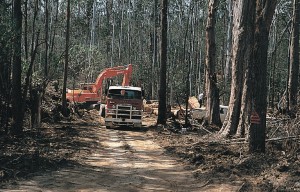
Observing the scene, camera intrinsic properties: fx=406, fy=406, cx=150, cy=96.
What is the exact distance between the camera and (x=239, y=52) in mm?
15594

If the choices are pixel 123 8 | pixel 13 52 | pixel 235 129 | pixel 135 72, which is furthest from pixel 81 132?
pixel 123 8

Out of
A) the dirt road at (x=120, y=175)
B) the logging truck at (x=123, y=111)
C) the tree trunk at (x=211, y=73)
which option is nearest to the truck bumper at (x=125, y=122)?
the logging truck at (x=123, y=111)

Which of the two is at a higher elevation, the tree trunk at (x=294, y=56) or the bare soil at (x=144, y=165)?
the tree trunk at (x=294, y=56)

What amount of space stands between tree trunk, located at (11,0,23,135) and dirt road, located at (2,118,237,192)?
271 cm

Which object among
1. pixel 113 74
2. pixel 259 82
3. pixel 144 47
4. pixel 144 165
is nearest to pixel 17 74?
pixel 144 165

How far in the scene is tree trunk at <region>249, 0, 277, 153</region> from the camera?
404 inches

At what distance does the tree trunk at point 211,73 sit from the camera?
63.4 feet

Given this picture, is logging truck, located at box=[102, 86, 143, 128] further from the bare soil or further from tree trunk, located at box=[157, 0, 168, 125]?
the bare soil

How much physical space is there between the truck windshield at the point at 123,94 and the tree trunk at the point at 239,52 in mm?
6924

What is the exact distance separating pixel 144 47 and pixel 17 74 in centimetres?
5351

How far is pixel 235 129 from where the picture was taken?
1458cm

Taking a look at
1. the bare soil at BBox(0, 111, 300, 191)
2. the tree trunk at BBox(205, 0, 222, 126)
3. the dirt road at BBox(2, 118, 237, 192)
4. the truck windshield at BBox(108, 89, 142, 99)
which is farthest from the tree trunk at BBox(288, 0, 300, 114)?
the dirt road at BBox(2, 118, 237, 192)

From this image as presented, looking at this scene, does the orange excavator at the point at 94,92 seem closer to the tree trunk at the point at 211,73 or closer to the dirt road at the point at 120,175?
the tree trunk at the point at 211,73

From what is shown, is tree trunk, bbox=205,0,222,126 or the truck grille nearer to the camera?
tree trunk, bbox=205,0,222,126
